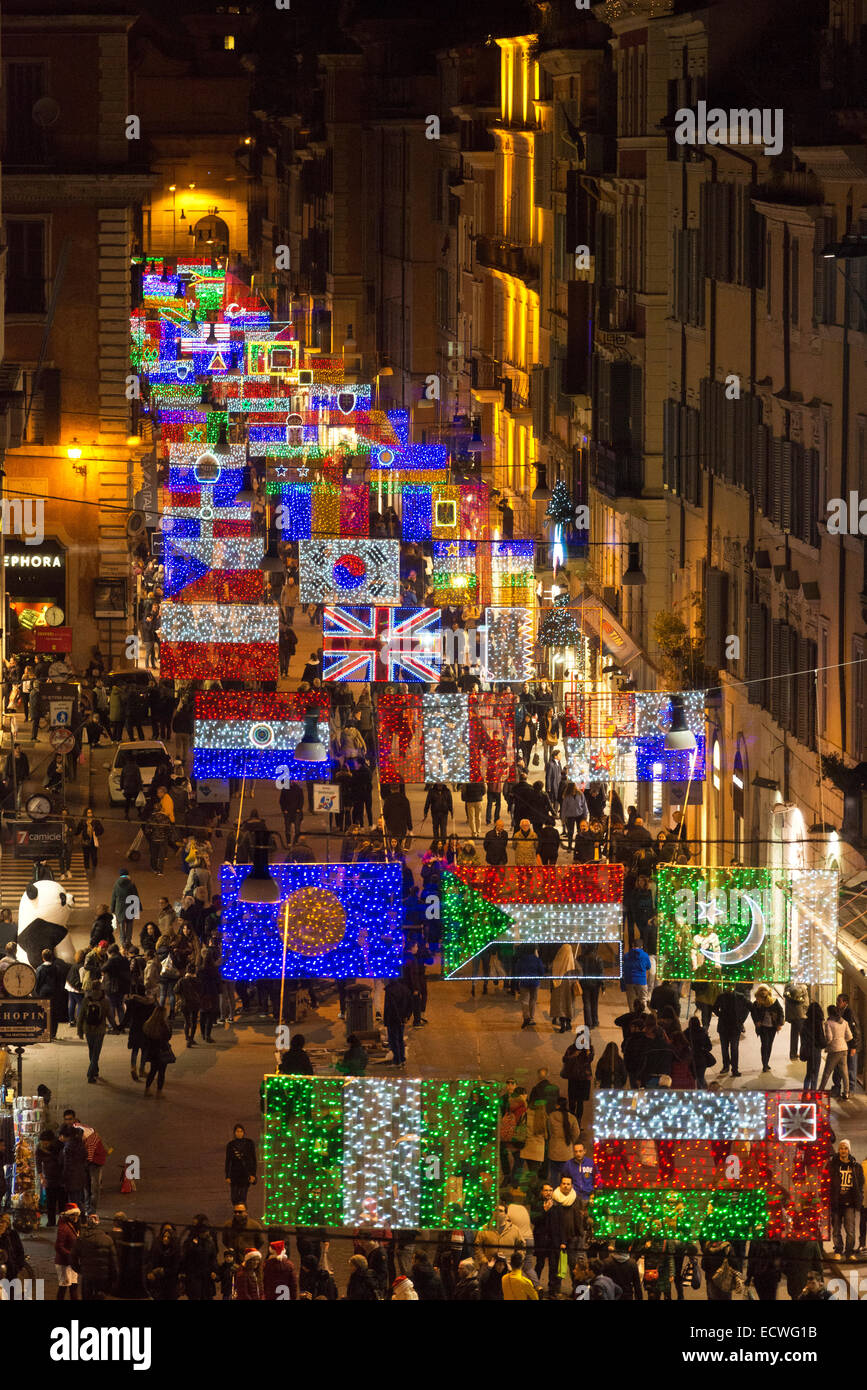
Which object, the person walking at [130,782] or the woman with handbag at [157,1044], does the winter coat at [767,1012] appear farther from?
the person walking at [130,782]

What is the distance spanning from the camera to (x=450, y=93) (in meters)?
74.8

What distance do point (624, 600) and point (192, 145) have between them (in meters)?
83.4

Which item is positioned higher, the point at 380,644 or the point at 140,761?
the point at 380,644

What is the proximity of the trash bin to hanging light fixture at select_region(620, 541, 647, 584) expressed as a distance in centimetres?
1461

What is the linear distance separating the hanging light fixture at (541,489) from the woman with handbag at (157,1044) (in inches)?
1046

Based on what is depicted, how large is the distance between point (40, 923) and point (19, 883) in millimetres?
4012

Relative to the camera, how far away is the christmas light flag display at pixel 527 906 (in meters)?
24.0

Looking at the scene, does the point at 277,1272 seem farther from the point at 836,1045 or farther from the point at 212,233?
the point at 212,233

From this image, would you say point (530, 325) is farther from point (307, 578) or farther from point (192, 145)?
point (192, 145)

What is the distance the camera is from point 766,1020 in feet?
89.4

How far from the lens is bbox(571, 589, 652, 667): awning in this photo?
43562 mm

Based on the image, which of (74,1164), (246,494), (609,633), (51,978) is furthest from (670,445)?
(74,1164)

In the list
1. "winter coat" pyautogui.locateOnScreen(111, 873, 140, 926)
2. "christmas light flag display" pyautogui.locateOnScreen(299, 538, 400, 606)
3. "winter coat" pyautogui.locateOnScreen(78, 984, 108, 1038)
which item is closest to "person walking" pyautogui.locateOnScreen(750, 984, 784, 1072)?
"winter coat" pyautogui.locateOnScreen(78, 984, 108, 1038)
